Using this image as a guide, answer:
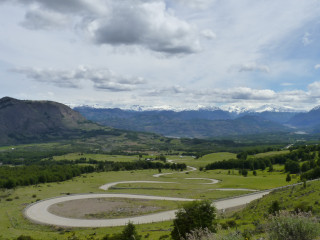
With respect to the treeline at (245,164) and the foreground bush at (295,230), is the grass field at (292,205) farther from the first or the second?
the treeline at (245,164)

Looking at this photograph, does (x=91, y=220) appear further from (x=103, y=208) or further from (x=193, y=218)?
(x=193, y=218)

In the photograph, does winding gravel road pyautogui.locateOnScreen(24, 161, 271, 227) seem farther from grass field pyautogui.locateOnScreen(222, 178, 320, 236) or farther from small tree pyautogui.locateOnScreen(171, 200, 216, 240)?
small tree pyautogui.locateOnScreen(171, 200, 216, 240)

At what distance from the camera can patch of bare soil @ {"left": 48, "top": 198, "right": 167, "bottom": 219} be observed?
66250 millimetres

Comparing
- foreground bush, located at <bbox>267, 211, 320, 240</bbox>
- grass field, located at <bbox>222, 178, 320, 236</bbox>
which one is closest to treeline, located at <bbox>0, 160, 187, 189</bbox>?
grass field, located at <bbox>222, 178, 320, 236</bbox>

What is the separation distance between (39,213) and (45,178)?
70.0 metres

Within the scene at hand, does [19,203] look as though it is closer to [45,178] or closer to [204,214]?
[45,178]

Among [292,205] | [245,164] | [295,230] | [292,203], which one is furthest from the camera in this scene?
[245,164]

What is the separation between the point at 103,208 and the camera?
72.2 m

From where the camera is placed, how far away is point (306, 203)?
132 feet

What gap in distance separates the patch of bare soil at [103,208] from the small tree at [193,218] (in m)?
32.2

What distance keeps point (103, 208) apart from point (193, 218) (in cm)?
4416

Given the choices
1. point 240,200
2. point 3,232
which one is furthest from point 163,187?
point 3,232

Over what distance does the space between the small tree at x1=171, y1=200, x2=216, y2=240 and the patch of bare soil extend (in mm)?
32233

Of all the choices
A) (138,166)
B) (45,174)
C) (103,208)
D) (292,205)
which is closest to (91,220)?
(103,208)
